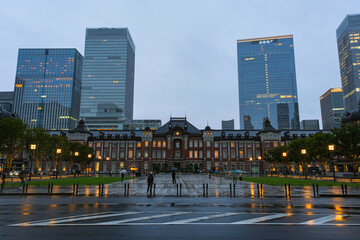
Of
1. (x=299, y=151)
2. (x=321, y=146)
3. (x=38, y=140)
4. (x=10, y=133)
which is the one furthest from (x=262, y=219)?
(x=299, y=151)


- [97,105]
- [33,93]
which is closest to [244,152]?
[97,105]

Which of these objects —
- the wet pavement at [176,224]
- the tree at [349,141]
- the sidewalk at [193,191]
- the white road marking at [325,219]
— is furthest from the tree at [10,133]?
the tree at [349,141]

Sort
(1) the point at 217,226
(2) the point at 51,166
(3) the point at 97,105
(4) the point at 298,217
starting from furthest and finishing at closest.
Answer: (3) the point at 97,105
(2) the point at 51,166
(4) the point at 298,217
(1) the point at 217,226

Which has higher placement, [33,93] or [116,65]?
[116,65]

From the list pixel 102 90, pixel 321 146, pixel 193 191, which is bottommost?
pixel 193 191

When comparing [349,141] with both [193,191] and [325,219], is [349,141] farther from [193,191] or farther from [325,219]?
[325,219]

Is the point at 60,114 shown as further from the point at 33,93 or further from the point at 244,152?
the point at 244,152

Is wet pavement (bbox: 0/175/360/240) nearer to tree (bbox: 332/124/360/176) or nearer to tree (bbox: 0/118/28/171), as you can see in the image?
tree (bbox: 332/124/360/176)

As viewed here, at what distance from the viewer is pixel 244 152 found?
9000cm

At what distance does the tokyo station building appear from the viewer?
8881 cm

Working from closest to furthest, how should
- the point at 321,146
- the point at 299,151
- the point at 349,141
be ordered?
the point at 349,141, the point at 321,146, the point at 299,151

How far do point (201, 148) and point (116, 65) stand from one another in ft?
443

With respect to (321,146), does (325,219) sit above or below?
below

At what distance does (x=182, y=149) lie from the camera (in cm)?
8944
